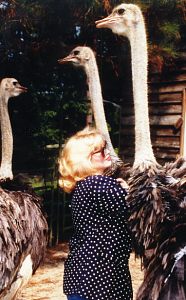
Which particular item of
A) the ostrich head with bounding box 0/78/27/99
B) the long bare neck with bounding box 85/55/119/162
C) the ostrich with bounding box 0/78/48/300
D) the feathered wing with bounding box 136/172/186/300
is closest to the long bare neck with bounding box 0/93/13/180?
the ostrich head with bounding box 0/78/27/99

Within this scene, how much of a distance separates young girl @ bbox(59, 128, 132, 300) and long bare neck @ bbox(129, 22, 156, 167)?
62.7 inches

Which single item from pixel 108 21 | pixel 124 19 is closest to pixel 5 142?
pixel 108 21

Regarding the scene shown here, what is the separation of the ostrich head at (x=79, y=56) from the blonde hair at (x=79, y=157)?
307cm

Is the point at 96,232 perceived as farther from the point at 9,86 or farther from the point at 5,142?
the point at 9,86

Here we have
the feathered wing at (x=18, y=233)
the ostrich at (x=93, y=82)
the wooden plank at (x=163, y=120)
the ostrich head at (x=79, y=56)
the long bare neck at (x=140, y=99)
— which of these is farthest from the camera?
the wooden plank at (x=163, y=120)

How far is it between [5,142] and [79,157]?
3.10 meters

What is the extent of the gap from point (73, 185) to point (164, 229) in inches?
15.7

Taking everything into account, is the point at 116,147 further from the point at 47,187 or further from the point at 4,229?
the point at 4,229

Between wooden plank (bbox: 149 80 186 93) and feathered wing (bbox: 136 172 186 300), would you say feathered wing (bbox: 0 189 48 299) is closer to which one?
feathered wing (bbox: 136 172 186 300)

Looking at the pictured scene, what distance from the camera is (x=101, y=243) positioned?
6.04ft

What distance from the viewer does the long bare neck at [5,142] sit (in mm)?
4633

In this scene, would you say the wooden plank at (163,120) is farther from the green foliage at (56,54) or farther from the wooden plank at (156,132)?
the green foliage at (56,54)

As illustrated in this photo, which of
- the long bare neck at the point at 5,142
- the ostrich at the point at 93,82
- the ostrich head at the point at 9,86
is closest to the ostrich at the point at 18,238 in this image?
the long bare neck at the point at 5,142

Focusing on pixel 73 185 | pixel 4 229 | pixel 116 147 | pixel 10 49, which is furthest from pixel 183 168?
pixel 116 147
